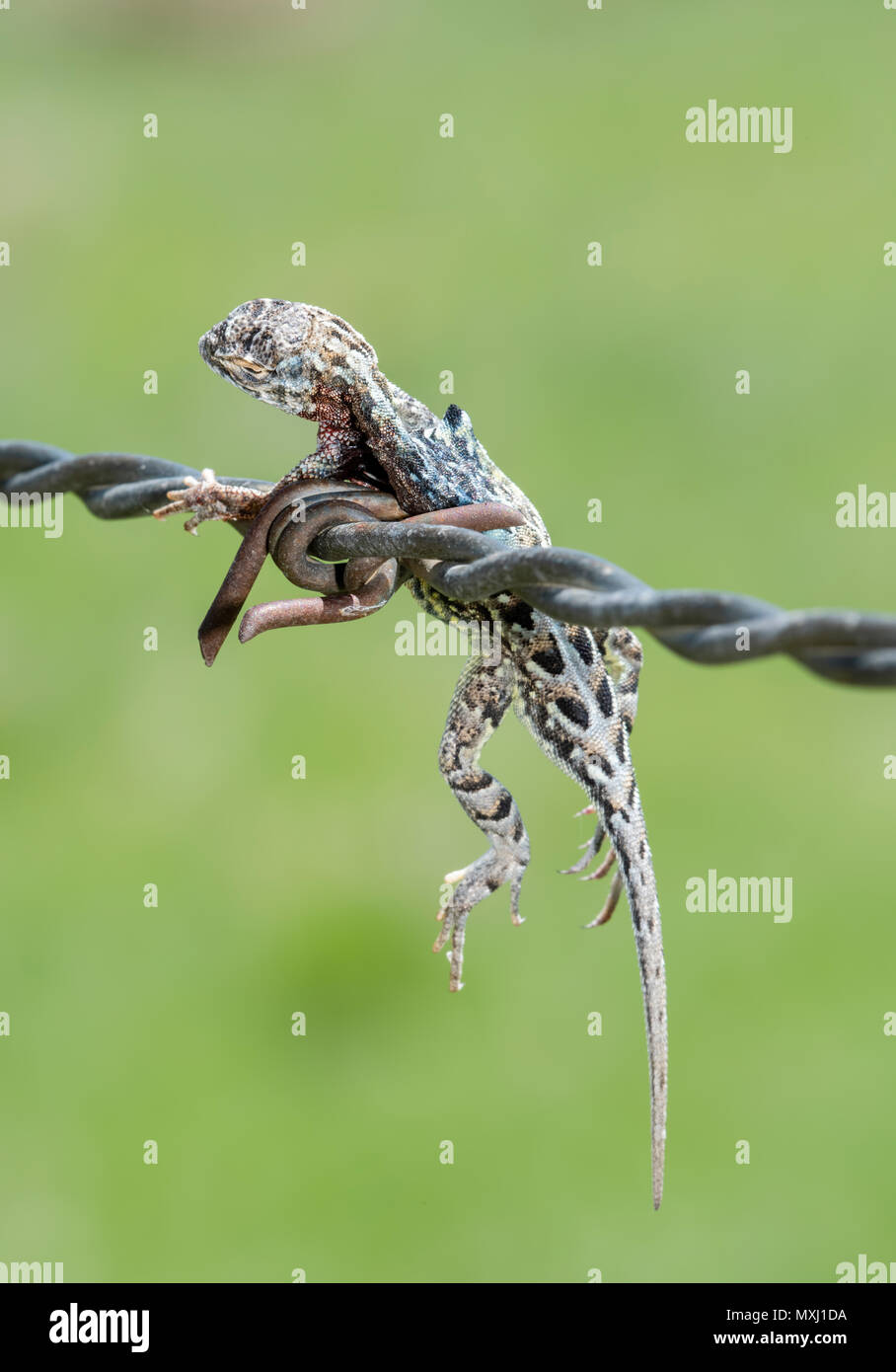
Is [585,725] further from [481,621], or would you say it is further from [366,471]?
[366,471]

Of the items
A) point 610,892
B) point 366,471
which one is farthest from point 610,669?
point 366,471

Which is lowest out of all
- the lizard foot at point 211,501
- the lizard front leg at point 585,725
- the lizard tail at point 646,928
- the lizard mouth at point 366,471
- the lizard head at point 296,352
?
the lizard tail at point 646,928

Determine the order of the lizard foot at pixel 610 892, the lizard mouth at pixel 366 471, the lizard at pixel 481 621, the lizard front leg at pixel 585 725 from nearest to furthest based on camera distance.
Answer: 1. the lizard front leg at pixel 585 725
2. the lizard at pixel 481 621
3. the lizard mouth at pixel 366 471
4. the lizard foot at pixel 610 892

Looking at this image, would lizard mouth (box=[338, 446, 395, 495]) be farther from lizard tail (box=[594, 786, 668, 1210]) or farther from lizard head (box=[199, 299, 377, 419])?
lizard tail (box=[594, 786, 668, 1210])

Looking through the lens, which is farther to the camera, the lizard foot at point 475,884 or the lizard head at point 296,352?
the lizard foot at point 475,884

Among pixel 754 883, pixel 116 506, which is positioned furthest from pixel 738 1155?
pixel 116 506

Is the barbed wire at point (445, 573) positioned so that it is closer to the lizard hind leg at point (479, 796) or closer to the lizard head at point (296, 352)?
the lizard head at point (296, 352)

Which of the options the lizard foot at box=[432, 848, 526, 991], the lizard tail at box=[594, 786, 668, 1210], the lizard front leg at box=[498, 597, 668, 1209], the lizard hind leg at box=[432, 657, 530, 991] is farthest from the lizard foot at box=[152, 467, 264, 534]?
the lizard foot at box=[432, 848, 526, 991]

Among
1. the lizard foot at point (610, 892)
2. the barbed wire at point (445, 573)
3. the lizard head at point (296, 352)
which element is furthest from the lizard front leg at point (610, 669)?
the lizard head at point (296, 352)
